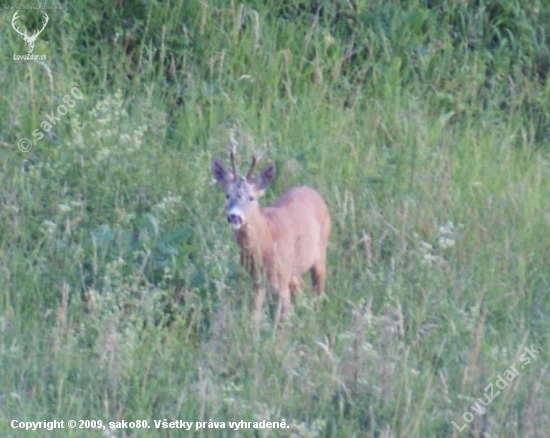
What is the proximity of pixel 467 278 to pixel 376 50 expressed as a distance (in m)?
3.06

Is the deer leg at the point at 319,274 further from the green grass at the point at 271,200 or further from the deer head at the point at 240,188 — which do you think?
the deer head at the point at 240,188

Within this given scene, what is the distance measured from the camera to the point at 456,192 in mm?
8211

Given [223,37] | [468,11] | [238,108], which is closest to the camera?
[238,108]

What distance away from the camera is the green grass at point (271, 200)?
5.88 metres

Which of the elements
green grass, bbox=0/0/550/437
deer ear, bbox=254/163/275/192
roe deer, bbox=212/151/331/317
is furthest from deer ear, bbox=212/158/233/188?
green grass, bbox=0/0/550/437

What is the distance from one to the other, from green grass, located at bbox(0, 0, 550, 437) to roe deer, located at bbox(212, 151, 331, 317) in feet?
0.43

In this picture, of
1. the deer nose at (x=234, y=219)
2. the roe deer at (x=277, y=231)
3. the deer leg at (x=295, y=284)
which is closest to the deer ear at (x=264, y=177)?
the roe deer at (x=277, y=231)

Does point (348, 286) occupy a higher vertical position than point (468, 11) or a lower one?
lower

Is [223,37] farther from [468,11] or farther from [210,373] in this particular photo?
[210,373]

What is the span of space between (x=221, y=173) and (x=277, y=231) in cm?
49

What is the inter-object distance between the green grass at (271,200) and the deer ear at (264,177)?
0.43 m

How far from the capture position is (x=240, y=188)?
7.06 meters

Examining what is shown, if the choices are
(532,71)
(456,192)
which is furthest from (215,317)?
(532,71)

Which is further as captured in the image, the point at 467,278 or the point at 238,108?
the point at 238,108
